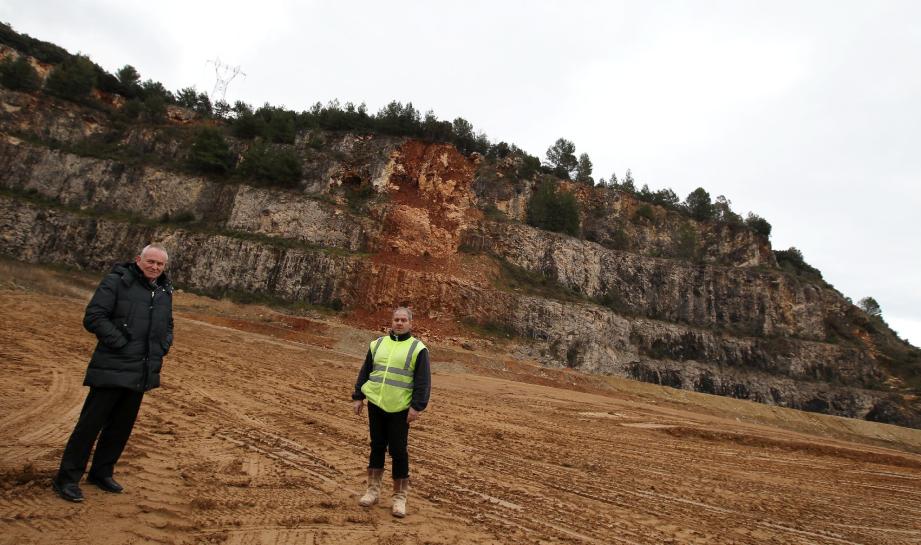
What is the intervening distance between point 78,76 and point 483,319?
132 feet

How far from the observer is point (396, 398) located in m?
4.14

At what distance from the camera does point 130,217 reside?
33.8 metres

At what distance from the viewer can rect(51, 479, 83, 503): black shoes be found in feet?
10.9

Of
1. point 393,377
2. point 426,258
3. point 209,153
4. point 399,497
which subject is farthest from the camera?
point 209,153

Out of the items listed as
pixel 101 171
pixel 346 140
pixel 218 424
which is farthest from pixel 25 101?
pixel 218 424

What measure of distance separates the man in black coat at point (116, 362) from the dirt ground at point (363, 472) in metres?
0.24

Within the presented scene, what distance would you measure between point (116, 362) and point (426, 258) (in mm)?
30831

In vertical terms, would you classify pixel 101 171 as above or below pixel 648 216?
below

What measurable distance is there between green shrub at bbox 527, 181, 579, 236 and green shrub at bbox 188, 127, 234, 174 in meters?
28.6

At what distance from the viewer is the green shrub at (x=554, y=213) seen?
4728cm

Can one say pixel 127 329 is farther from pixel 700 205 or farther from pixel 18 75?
pixel 700 205

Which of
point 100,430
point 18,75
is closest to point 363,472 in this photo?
point 100,430

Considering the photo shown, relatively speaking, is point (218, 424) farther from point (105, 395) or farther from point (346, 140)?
point (346, 140)

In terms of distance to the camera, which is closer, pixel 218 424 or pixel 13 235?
pixel 218 424
